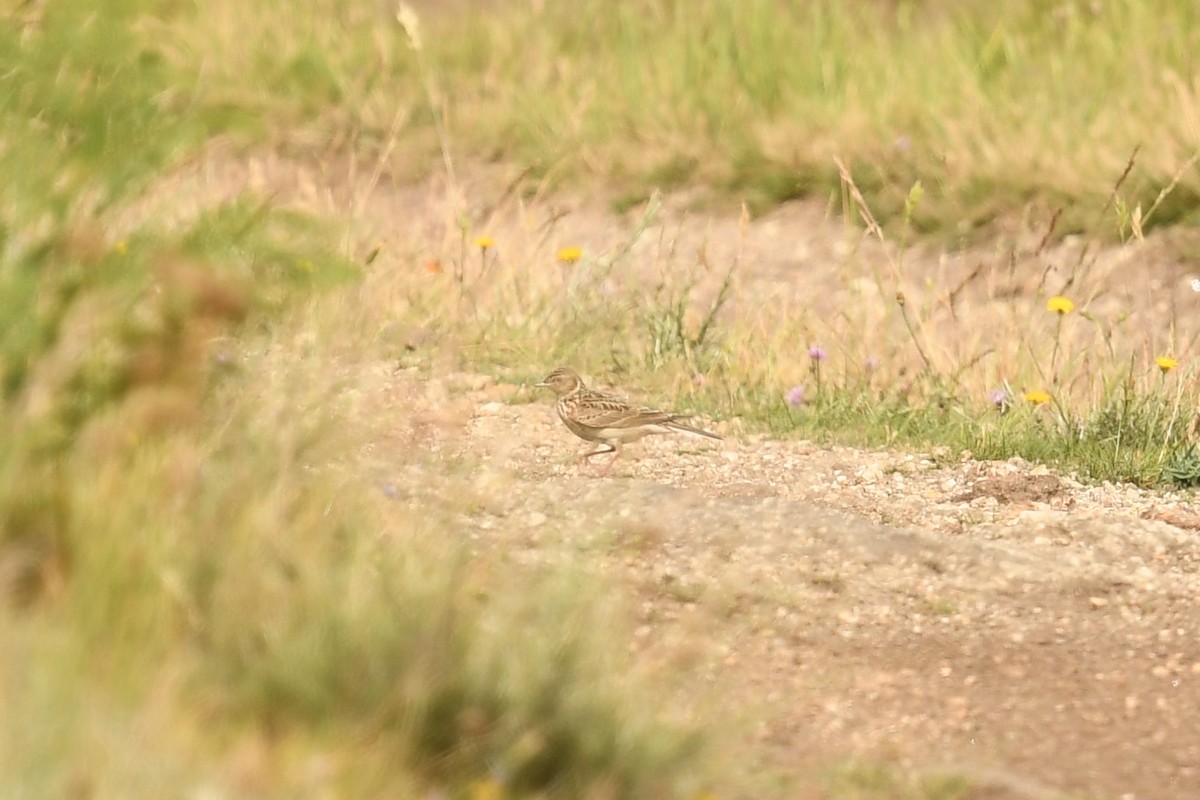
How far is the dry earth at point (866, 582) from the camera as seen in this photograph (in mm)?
3936

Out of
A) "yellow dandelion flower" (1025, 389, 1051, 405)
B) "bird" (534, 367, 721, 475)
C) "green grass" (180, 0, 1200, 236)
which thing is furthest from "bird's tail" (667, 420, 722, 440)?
"green grass" (180, 0, 1200, 236)

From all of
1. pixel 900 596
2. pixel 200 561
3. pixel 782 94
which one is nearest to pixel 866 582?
pixel 900 596

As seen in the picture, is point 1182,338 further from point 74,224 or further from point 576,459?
point 74,224

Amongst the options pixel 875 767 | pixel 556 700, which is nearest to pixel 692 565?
pixel 875 767

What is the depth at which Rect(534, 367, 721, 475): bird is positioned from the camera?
6.12 meters

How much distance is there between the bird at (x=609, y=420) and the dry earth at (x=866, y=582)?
88 millimetres

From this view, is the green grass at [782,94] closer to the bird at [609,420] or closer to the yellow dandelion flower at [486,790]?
the bird at [609,420]

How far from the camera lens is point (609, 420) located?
614 centimetres

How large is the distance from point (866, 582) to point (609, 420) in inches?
58.8

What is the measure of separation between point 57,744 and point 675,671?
139 cm

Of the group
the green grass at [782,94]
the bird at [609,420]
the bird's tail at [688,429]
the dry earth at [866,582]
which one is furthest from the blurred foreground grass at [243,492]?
the green grass at [782,94]

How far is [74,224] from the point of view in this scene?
12.6 feet

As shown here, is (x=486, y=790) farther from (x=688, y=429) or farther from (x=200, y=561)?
(x=688, y=429)

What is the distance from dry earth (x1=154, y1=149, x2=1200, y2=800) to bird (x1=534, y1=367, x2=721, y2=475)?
9 centimetres
